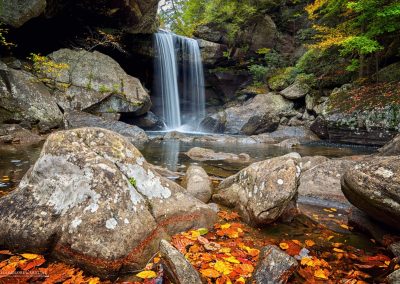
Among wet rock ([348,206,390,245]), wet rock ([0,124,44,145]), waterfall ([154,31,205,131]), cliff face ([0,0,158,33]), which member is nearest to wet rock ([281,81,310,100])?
waterfall ([154,31,205,131])

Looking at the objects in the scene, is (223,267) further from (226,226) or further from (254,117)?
(254,117)

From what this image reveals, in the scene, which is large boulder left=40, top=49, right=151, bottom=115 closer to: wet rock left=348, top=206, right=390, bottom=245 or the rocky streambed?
the rocky streambed

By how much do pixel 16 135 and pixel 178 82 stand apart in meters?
16.2

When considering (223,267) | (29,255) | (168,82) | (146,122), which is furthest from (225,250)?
(168,82)

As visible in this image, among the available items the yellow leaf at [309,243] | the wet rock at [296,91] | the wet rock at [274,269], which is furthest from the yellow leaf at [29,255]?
the wet rock at [296,91]

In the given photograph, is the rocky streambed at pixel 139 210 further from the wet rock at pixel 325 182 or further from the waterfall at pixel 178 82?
the waterfall at pixel 178 82

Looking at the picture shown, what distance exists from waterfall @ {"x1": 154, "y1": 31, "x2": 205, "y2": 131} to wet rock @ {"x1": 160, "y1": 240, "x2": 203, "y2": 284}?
1970cm

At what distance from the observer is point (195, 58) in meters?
23.7

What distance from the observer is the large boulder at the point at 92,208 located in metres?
2.57

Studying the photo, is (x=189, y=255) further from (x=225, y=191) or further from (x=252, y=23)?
(x=252, y=23)

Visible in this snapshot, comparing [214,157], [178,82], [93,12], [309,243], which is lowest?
[214,157]

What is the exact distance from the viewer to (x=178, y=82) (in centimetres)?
2495

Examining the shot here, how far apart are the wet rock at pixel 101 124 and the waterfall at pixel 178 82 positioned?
834cm

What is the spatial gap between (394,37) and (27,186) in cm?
1813
